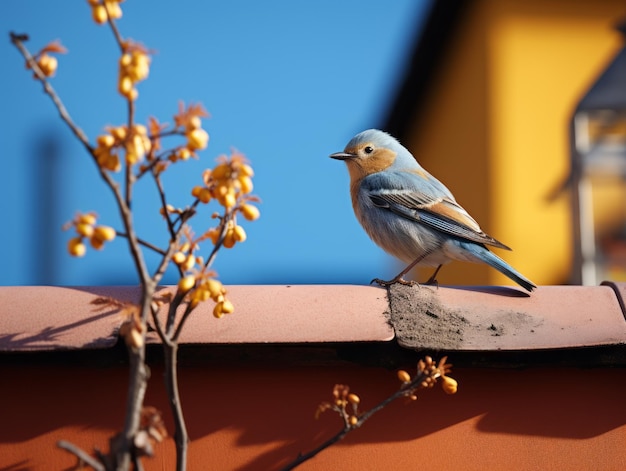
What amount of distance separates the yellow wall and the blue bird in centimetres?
571

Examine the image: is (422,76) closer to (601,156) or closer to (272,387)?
(601,156)

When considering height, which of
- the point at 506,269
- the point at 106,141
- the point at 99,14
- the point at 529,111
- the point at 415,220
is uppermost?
the point at 529,111

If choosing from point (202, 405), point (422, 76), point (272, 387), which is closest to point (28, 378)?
point (202, 405)

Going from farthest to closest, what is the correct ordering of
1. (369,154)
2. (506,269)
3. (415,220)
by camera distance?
(369,154)
(415,220)
(506,269)

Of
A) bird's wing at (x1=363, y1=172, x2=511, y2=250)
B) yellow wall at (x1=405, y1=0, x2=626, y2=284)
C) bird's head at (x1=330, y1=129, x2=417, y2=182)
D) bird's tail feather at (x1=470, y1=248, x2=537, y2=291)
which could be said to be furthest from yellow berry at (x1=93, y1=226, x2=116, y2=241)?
yellow wall at (x1=405, y1=0, x2=626, y2=284)

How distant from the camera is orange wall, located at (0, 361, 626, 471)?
7.86 ft

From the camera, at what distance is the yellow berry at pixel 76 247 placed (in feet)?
5.61

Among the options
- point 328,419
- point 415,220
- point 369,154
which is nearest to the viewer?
point 328,419

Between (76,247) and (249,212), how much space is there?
0.36m

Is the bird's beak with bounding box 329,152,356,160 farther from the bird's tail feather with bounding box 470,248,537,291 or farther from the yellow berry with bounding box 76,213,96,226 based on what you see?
the yellow berry with bounding box 76,213,96,226

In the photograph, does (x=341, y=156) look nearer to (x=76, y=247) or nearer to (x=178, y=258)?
(x=178, y=258)

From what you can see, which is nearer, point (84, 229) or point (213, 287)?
point (84, 229)

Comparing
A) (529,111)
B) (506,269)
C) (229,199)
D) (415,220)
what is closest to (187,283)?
(229,199)

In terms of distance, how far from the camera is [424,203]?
4328 millimetres
